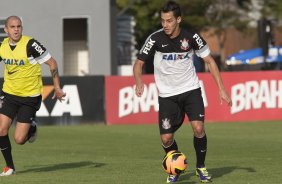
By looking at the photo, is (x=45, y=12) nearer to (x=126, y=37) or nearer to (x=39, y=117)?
(x=126, y=37)

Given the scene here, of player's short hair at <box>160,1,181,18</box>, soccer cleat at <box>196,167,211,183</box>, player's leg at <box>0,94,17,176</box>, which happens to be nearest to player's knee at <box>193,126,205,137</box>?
soccer cleat at <box>196,167,211,183</box>

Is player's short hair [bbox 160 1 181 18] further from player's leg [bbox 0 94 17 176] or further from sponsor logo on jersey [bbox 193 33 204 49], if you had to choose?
player's leg [bbox 0 94 17 176]

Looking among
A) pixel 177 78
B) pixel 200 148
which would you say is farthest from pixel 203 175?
pixel 177 78

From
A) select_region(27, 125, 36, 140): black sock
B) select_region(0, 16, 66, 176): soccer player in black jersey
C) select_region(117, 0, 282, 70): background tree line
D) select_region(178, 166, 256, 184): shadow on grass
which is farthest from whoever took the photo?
select_region(117, 0, 282, 70): background tree line

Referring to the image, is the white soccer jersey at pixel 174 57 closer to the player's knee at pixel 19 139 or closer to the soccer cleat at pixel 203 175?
the soccer cleat at pixel 203 175

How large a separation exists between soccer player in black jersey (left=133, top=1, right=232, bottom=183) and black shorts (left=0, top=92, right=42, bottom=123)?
200 centimetres

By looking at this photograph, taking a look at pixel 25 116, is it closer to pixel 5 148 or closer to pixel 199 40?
pixel 5 148

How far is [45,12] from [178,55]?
2385 cm

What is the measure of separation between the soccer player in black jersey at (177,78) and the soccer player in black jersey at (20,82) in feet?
5.53

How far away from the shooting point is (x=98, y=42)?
36938mm

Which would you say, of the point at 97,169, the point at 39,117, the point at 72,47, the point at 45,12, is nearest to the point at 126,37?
the point at 72,47

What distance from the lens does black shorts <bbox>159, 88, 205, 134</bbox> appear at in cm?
1288

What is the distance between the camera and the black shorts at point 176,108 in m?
12.9

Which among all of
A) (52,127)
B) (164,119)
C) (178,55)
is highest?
(178,55)
